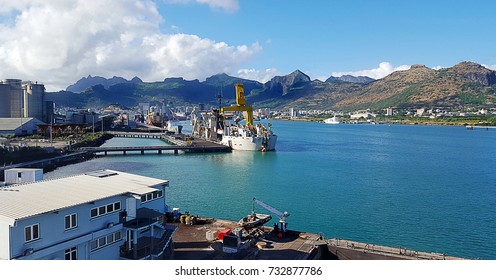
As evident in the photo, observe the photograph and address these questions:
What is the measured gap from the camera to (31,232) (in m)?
6.04

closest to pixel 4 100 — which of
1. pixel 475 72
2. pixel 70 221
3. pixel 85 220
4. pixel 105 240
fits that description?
pixel 105 240

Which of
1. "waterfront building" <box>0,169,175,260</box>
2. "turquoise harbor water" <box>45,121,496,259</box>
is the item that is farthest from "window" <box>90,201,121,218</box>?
"turquoise harbor water" <box>45,121,496,259</box>

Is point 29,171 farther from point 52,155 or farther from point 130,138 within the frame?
point 130,138

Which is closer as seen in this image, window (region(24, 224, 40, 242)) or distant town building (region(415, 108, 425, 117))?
window (region(24, 224, 40, 242))

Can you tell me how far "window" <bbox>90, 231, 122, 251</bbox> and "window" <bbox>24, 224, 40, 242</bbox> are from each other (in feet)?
3.60

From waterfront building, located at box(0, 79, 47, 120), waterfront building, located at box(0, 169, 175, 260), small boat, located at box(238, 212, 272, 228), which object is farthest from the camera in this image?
waterfront building, located at box(0, 79, 47, 120)

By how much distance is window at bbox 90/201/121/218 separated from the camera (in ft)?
23.2

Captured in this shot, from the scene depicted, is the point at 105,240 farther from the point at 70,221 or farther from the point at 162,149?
the point at 162,149

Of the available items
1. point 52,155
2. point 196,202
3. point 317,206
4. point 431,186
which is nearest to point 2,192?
point 196,202

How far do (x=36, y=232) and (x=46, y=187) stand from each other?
1.69 meters

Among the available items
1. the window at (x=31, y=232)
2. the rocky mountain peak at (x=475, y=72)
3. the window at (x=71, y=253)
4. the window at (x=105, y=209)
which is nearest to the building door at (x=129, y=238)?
the window at (x=105, y=209)

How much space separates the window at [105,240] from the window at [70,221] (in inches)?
22.1

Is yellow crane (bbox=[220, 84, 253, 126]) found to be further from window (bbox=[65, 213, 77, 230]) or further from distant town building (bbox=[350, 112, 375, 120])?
distant town building (bbox=[350, 112, 375, 120])

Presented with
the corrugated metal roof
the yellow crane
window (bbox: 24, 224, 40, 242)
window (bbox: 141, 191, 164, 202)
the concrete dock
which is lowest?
the concrete dock
